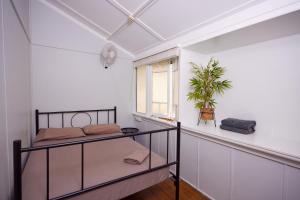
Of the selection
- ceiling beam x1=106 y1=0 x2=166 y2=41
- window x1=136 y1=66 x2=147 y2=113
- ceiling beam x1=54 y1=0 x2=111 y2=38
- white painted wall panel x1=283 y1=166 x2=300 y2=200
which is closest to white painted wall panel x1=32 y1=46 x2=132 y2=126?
window x1=136 y1=66 x2=147 y2=113

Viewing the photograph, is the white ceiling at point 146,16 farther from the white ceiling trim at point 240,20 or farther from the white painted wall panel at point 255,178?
the white painted wall panel at point 255,178

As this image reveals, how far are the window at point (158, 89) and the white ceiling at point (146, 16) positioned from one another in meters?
0.47

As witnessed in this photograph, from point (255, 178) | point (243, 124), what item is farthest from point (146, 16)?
point (255, 178)

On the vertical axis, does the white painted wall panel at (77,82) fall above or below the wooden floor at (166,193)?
above

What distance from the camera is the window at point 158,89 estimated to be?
281 cm

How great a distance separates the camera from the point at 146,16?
2.18 m

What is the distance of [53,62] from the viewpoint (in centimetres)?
266

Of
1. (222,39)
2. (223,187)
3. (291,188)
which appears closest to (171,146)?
(223,187)

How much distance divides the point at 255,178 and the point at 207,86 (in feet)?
3.98

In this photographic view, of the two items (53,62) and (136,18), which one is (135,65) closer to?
(136,18)

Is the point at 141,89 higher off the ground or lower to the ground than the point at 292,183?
higher

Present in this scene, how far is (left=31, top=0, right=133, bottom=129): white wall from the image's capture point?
101 inches

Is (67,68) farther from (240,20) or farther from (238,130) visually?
(238,130)

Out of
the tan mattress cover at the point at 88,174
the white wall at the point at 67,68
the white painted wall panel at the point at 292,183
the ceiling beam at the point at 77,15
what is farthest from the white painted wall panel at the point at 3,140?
the white painted wall panel at the point at 292,183
